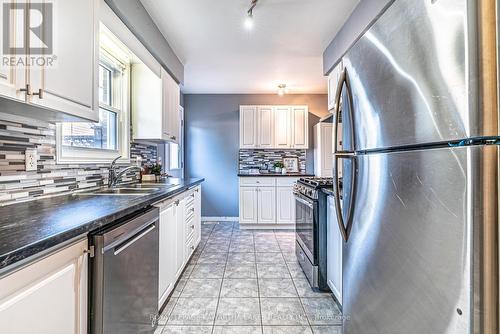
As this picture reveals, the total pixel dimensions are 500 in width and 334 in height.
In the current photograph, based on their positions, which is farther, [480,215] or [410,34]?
[410,34]

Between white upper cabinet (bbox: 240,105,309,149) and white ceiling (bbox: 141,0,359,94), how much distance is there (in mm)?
605

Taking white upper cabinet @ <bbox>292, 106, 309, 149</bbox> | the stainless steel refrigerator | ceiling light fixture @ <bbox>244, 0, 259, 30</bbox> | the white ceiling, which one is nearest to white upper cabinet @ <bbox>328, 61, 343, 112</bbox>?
the white ceiling

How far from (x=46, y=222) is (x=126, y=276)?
449 millimetres

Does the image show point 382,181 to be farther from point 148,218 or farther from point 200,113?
point 200,113

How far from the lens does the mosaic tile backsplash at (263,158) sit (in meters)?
5.07

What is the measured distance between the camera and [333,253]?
2.00 metres

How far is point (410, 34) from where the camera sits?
80 cm

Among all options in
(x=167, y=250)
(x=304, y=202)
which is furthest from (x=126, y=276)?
(x=304, y=202)

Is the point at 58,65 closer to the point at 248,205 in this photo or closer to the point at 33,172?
the point at 33,172

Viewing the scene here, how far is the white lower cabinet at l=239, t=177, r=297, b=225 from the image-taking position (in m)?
4.39

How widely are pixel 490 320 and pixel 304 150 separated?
15.1 ft

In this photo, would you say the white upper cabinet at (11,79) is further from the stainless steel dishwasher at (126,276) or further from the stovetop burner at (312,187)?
the stovetop burner at (312,187)

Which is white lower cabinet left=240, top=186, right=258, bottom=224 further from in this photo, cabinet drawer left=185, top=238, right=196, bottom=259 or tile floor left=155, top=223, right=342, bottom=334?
cabinet drawer left=185, top=238, right=196, bottom=259

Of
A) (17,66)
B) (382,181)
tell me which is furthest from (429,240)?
(17,66)
